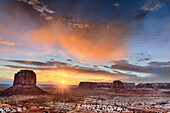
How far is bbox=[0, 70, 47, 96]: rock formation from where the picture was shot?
62350 mm

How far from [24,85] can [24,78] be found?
369 centimetres

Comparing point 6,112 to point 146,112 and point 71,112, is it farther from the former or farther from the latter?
point 146,112

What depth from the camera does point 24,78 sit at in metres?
69.4

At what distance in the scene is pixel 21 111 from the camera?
86.3 feet

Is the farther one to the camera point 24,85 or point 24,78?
point 24,78

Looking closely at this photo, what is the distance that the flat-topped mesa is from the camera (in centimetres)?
6869

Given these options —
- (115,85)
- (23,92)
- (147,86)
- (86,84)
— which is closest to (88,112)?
(23,92)

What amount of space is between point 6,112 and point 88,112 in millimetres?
15099

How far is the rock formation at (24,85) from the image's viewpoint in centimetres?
6235

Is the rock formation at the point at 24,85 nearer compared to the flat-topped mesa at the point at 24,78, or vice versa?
the rock formation at the point at 24,85

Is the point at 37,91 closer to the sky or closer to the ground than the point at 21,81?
closer to the ground

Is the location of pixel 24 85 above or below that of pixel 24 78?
below

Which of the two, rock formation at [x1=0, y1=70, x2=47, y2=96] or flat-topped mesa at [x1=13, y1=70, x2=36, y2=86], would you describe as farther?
flat-topped mesa at [x1=13, y1=70, x2=36, y2=86]

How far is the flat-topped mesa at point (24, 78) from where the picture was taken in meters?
68.7
